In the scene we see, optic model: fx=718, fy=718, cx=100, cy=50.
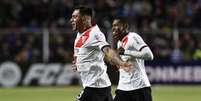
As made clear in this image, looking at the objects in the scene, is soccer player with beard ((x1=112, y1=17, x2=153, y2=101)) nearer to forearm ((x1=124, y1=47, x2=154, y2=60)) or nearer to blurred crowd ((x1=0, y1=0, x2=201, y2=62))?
forearm ((x1=124, y1=47, x2=154, y2=60))

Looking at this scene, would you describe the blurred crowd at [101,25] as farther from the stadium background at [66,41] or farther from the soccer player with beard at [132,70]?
Result: the soccer player with beard at [132,70]

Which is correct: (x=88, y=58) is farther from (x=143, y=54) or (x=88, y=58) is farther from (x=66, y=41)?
(x=66, y=41)

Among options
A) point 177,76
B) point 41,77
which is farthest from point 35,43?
point 177,76

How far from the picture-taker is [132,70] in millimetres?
10688

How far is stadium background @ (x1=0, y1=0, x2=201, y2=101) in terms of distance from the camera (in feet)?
81.0

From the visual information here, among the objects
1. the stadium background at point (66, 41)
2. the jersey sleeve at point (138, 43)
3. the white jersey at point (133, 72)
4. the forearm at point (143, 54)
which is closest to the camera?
the forearm at point (143, 54)

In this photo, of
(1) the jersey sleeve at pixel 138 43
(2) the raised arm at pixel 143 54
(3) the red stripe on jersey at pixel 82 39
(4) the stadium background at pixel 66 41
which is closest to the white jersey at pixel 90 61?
(3) the red stripe on jersey at pixel 82 39

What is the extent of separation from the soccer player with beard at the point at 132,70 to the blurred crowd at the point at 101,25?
45.0 feet

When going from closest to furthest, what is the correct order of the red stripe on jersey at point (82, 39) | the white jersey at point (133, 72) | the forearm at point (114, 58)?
the forearm at point (114, 58) < the red stripe on jersey at point (82, 39) < the white jersey at point (133, 72)

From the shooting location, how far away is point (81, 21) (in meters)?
10.1

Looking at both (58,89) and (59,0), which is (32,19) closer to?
(59,0)

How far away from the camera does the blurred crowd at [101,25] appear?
24750 millimetres

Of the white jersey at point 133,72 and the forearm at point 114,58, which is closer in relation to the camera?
the forearm at point 114,58

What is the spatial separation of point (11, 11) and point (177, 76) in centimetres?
643
